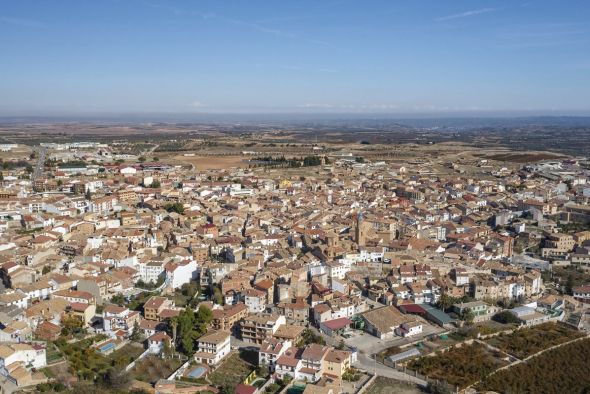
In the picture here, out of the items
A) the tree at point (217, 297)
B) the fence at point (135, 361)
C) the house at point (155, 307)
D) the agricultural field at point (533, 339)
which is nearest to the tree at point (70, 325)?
the house at point (155, 307)

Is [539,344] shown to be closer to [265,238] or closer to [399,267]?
[399,267]

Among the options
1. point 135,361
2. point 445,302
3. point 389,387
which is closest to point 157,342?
point 135,361

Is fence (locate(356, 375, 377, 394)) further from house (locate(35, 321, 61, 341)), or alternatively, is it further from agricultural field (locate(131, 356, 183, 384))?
house (locate(35, 321, 61, 341))

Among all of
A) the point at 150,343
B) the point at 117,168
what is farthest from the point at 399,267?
the point at 117,168

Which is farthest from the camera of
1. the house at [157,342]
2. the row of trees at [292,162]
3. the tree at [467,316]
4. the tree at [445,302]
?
the row of trees at [292,162]

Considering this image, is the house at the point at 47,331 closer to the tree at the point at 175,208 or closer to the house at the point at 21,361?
the house at the point at 21,361

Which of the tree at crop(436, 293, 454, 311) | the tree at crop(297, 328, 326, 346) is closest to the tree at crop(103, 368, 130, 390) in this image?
the tree at crop(297, 328, 326, 346)
